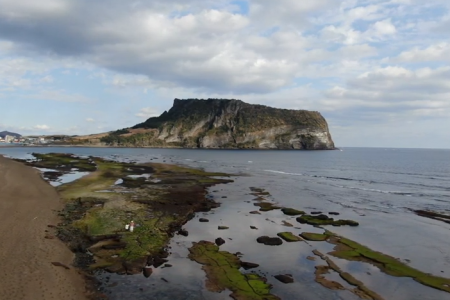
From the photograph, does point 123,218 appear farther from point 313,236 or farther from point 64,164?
point 64,164

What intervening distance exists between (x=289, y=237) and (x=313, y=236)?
8.17ft

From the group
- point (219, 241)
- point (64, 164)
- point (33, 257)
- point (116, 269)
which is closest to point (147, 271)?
point (116, 269)

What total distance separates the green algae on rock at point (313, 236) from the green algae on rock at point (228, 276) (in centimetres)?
913

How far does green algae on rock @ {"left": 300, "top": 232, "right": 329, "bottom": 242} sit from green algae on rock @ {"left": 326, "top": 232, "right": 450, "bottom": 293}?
67 cm

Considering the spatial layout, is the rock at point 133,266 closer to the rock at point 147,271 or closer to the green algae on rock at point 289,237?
the rock at point 147,271

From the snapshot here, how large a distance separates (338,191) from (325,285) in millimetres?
45824

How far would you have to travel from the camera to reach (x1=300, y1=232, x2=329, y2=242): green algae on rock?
100 feet

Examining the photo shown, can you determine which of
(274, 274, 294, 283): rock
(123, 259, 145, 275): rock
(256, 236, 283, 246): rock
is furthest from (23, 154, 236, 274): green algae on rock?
(274, 274, 294, 283): rock

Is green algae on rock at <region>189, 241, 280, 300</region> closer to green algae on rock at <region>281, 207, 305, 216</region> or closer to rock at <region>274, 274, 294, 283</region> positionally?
rock at <region>274, 274, 294, 283</region>

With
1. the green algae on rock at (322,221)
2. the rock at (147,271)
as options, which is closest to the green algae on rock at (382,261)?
the green algae on rock at (322,221)

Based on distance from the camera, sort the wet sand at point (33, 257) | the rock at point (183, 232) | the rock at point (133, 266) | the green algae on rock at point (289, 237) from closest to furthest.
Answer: the wet sand at point (33, 257), the rock at point (133, 266), the green algae on rock at point (289, 237), the rock at point (183, 232)

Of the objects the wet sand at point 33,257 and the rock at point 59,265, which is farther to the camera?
the rock at point 59,265

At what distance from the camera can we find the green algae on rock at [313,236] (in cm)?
3052

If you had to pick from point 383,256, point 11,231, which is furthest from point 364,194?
point 11,231
